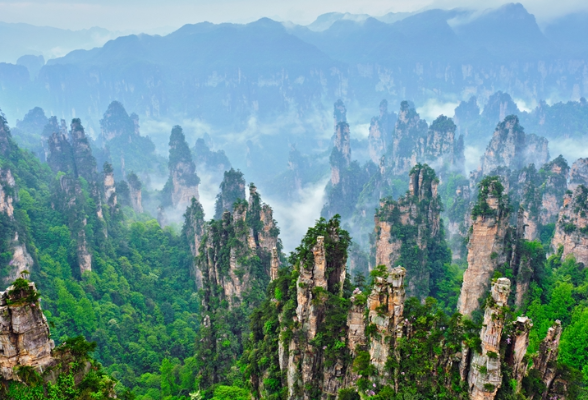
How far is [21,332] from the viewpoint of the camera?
1812 centimetres

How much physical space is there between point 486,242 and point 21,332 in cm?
3581

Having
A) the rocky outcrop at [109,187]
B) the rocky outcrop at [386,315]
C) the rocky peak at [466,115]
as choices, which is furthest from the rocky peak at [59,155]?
the rocky peak at [466,115]

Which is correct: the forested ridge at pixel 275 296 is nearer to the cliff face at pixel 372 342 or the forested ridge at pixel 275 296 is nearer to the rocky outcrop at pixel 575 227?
the cliff face at pixel 372 342

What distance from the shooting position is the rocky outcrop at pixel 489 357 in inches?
786

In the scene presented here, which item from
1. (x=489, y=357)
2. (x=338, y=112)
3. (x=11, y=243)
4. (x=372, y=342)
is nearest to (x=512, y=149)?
(x=338, y=112)

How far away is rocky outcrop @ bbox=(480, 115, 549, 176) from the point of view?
102 metres

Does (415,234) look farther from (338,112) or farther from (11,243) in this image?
(338,112)

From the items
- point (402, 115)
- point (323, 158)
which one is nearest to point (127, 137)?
point (323, 158)

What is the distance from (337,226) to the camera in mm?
29484

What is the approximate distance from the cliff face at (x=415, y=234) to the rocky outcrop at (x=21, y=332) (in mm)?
39115

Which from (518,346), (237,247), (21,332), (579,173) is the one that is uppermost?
(21,332)

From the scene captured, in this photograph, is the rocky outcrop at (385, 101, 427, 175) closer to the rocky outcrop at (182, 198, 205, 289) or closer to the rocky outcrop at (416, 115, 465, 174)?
the rocky outcrop at (416, 115, 465, 174)

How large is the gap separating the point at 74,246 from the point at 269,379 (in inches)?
1525

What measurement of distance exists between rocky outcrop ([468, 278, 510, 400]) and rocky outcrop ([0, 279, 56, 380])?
1680cm
